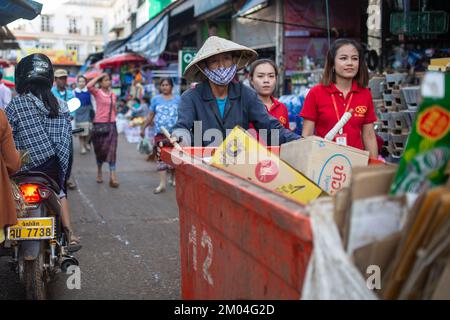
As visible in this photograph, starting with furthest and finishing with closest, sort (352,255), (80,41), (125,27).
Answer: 1. (80,41)
2. (125,27)
3. (352,255)

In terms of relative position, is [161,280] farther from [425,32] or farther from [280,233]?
[425,32]

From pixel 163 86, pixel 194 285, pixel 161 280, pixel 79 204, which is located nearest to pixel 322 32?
pixel 163 86

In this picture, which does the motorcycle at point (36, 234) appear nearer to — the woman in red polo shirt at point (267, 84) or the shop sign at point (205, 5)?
the woman in red polo shirt at point (267, 84)

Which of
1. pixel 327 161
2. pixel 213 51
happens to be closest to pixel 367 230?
pixel 327 161

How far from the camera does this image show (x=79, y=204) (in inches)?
320

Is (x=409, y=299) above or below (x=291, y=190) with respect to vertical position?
below

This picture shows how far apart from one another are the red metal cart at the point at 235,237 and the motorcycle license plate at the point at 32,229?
1.15 m

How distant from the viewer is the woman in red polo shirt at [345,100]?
14.9 ft

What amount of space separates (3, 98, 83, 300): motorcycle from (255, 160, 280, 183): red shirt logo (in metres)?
1.83

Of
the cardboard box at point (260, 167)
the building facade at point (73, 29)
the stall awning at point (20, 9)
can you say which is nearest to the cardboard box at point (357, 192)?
the cardboard box at point (260, 167)

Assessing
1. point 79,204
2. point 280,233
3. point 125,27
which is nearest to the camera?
point 280,233

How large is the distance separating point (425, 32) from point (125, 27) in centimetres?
3990

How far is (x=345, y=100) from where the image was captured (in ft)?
15.0

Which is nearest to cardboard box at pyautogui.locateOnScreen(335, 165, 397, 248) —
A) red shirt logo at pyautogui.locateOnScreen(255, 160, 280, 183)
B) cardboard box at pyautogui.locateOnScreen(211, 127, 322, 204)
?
cardboard box at pyautogui.locateOnScreen(211, 127, 322, 204)
